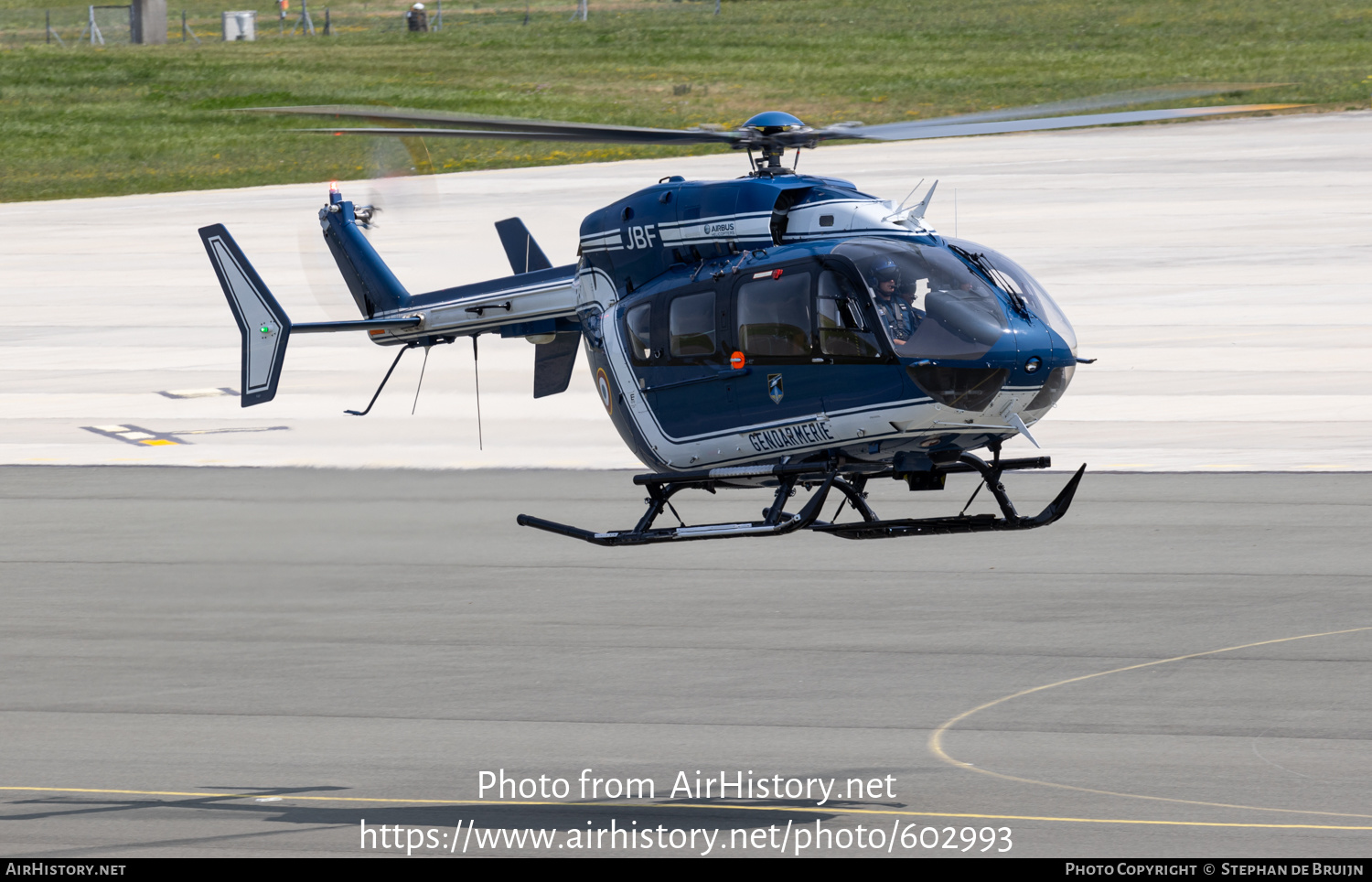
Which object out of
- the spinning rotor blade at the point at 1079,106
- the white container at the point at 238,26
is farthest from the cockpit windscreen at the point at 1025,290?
the white container at the point at 238,26

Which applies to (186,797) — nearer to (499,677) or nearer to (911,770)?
(499,677)

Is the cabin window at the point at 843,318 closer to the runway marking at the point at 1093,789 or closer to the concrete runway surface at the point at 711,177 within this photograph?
the runway marking at the point at 1093,789

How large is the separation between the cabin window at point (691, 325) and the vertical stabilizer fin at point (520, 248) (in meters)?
5.44

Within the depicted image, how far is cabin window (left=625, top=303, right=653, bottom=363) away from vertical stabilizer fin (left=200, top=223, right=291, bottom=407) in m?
5.40

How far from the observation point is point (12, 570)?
29.5 meters

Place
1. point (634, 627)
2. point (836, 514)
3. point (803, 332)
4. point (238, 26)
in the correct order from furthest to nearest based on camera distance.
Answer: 1. point (238, 26)
2. point (634, 627)
3. point (836, 514)
4. point (803, 332)

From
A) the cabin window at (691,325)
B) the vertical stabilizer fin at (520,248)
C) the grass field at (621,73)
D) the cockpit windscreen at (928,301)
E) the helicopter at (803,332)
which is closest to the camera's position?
the cockpit windscreen at (928,301)

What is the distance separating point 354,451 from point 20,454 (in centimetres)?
686

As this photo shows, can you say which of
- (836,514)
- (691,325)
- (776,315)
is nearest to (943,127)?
(776,315)

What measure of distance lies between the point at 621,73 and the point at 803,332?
72.7 metres

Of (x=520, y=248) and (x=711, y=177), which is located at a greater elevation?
(x=520, y=248)

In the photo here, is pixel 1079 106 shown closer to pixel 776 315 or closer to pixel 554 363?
pixel 776 315

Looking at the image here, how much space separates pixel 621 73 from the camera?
89.1 meters

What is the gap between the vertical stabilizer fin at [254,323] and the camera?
23641 mm
